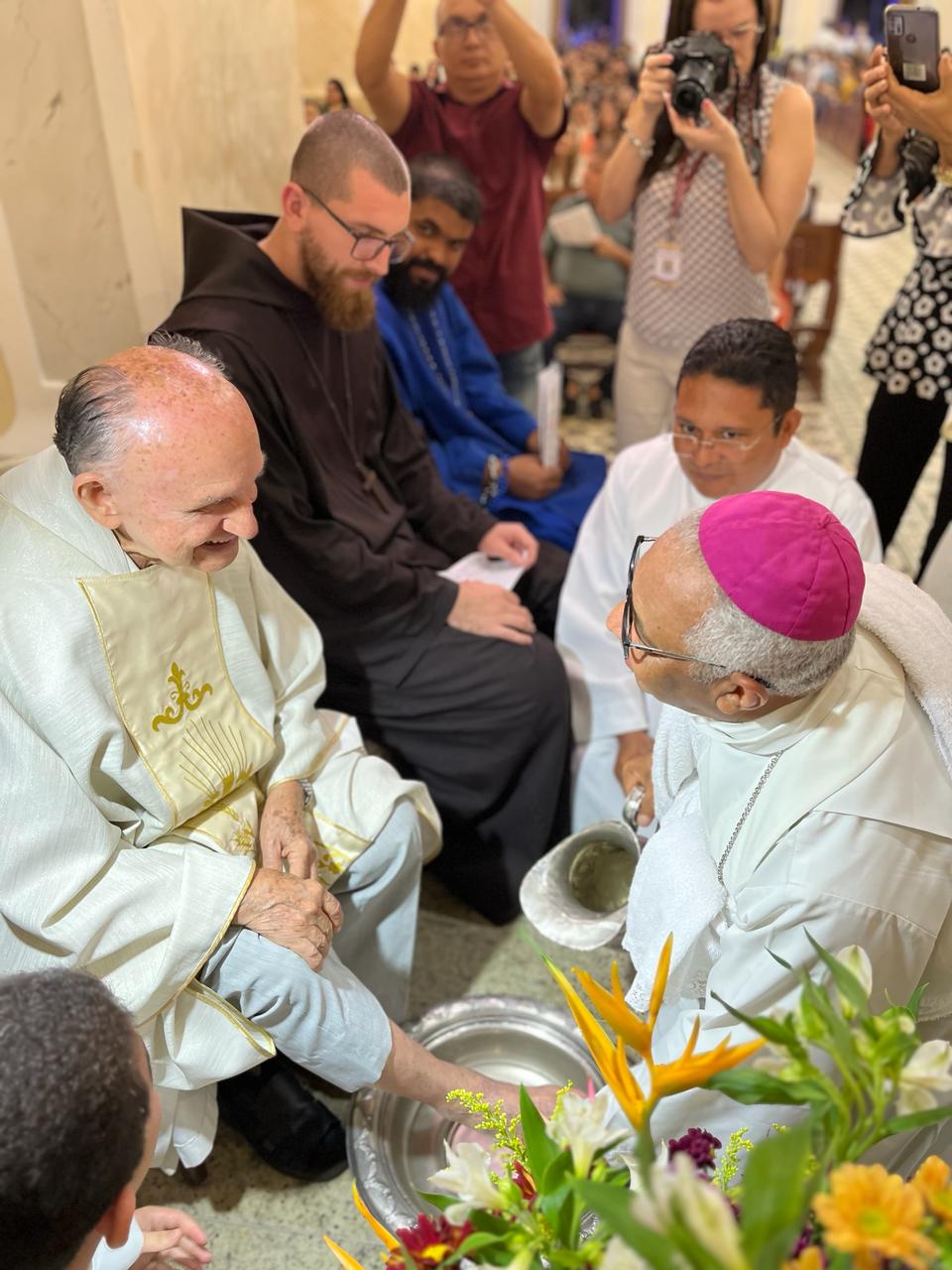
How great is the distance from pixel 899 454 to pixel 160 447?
2467 millimetres

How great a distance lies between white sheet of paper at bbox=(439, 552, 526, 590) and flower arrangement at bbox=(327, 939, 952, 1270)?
1.91m

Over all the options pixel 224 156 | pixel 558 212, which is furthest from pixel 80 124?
pixel 558 212

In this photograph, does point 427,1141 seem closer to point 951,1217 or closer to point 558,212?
point 951,1217

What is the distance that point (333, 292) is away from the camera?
8.30 feet

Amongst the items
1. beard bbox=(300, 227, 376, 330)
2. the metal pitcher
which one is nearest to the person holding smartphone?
beard bbox=(300, 227, 376, 330)

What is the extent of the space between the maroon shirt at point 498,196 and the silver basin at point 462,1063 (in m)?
2.53

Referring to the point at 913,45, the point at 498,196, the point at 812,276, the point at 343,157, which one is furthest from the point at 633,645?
the point at 812,276

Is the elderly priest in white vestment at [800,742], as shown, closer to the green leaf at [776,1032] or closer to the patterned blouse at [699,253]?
the green leaf at [776,1032]

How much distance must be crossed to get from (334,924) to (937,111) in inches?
88.6

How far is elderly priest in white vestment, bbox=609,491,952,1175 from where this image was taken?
1393 mm

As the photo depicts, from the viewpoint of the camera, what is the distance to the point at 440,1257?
3.05 feet

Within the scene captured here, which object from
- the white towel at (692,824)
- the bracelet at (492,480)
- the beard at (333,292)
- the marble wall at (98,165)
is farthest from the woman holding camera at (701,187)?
the white towel at (692,824)

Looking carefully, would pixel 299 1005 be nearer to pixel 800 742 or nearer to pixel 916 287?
pixel 800 742

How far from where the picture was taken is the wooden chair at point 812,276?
5543 millimetres
